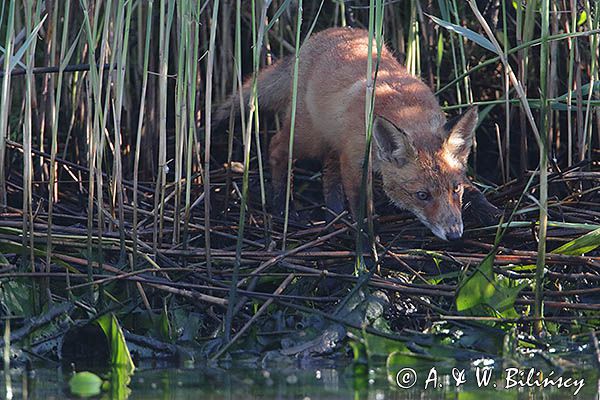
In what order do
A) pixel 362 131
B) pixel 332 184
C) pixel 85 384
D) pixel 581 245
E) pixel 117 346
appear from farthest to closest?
pixel 332 184 < pixel 362 131 < pixel 581 245 < pixel 117 346 < pixel 85 384

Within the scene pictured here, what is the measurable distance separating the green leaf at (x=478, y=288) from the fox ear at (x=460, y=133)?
1179 mm

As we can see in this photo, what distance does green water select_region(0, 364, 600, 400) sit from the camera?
3818mm

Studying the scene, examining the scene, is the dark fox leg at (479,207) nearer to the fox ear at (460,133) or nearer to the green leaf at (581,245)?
the fox ear at (460,133)

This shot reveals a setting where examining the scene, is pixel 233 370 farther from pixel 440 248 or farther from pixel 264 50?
pixel 264 50

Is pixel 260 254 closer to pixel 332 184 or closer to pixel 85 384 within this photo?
pixel 85 384

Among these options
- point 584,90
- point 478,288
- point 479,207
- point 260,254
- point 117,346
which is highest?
point 584,90

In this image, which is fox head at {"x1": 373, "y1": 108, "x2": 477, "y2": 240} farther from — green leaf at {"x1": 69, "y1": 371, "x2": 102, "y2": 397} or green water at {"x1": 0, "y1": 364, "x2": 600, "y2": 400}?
green leaf at {"x1": 69, "y1": 371, "x2": 102, "y2": 397}

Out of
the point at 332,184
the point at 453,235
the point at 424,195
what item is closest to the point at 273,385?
the point at 453,235

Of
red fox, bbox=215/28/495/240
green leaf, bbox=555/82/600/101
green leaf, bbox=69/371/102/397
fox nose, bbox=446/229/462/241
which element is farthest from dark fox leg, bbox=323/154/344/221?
green leaf, bbox=69/371/102/397

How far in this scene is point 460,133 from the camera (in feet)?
18.5

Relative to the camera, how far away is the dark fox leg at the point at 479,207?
5.57 metres

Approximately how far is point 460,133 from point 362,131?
66cm

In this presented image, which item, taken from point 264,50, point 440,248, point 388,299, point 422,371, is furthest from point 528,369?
point 264,50

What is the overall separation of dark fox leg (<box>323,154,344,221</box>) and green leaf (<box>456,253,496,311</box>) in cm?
213
